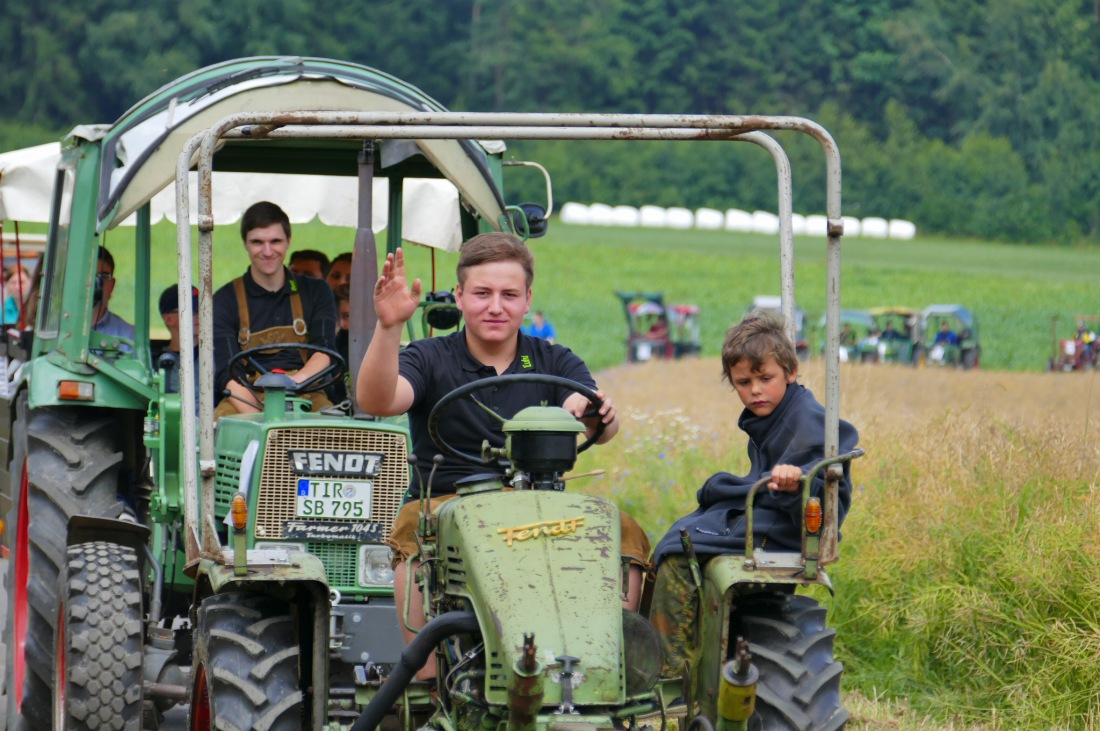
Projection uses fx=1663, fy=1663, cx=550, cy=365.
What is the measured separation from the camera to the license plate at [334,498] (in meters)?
6.09

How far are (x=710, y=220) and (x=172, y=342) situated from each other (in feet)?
175

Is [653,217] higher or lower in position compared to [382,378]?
higher

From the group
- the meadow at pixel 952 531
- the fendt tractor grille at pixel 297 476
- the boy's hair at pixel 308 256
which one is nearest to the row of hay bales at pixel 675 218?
the meadow at pixel 952 531

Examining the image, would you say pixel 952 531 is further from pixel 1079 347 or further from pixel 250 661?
pixel 1079 347

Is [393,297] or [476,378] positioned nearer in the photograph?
[393,297]

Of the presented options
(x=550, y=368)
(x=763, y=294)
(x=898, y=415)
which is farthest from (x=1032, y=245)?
(x=550, y=368)

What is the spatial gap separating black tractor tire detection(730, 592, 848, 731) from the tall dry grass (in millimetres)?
1998

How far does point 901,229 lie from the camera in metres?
49.0

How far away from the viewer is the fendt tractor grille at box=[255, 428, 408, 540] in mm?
6027

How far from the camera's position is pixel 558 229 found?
58.4m

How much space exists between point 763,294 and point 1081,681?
38011 mm

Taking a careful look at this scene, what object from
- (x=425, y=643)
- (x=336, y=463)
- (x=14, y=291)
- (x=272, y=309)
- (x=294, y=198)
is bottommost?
(x=425, y=643)

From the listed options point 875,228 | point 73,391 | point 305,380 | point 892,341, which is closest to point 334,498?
point 305,380

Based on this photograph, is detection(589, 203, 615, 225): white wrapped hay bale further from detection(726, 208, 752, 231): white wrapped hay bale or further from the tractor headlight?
the tractor headlight
